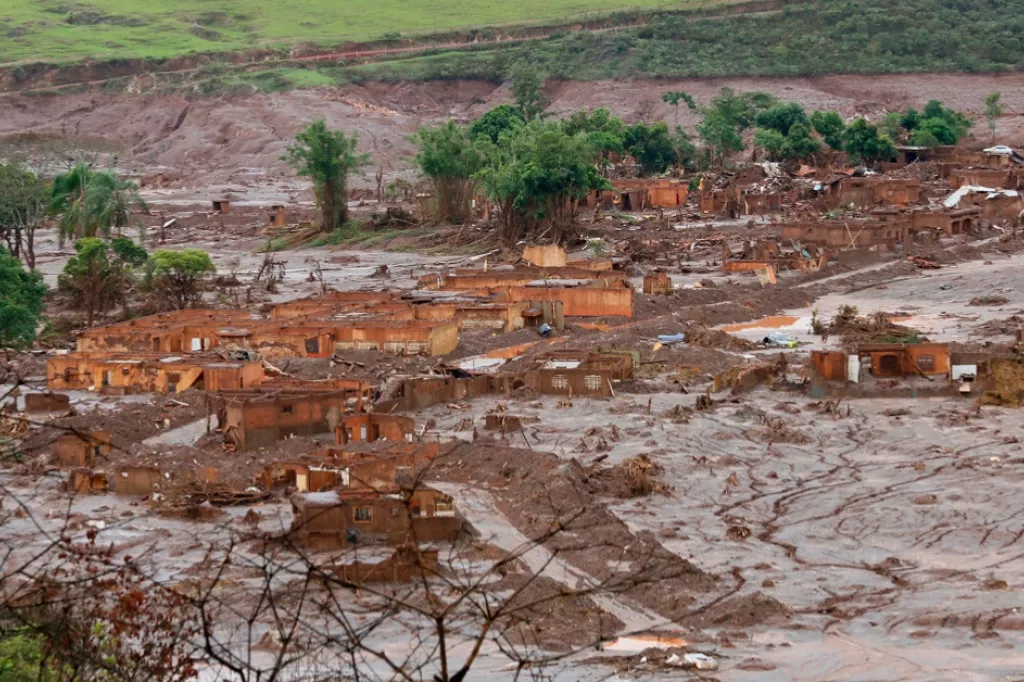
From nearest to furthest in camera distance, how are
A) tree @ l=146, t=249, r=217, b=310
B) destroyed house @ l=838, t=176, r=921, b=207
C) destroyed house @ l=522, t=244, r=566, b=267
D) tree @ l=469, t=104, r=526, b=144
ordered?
tree @ l=146, t=249, r=217, b=310 < destroyed house @ l=522, t=244, r=566, b=267 < destroyed house @ l=838, t=176, r=921, b=207 < tree @ l=469, t=104, r=526, b=144

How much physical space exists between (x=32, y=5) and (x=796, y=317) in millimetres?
104233

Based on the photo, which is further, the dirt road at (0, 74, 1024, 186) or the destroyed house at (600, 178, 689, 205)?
the dirt road at (0, 74, 1024, 186)

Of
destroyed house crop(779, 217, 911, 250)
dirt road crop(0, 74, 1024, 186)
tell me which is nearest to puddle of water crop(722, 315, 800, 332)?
destroyed house crop(779, 217, 911, 250)

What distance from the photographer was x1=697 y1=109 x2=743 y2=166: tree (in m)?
83.0

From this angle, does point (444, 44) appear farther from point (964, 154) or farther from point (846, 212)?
point (846, 212)

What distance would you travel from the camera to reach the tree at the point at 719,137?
83000 mm

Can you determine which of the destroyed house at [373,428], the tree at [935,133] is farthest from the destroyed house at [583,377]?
the tree at [935,133]

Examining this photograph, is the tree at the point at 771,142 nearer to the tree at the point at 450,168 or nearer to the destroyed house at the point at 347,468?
the tree at the point at 450,168

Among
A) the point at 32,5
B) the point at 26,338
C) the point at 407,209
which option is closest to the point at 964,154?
the point at 407,209

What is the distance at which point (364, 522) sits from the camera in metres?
23.1

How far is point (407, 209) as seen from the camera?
75500 mm

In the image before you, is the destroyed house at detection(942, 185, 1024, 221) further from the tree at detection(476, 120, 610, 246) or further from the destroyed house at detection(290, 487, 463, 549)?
the destroyed house at detection(290, 487, 463, 549)

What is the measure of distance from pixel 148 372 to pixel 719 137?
51122mm

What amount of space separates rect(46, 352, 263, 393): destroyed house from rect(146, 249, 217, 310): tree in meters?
12.4
